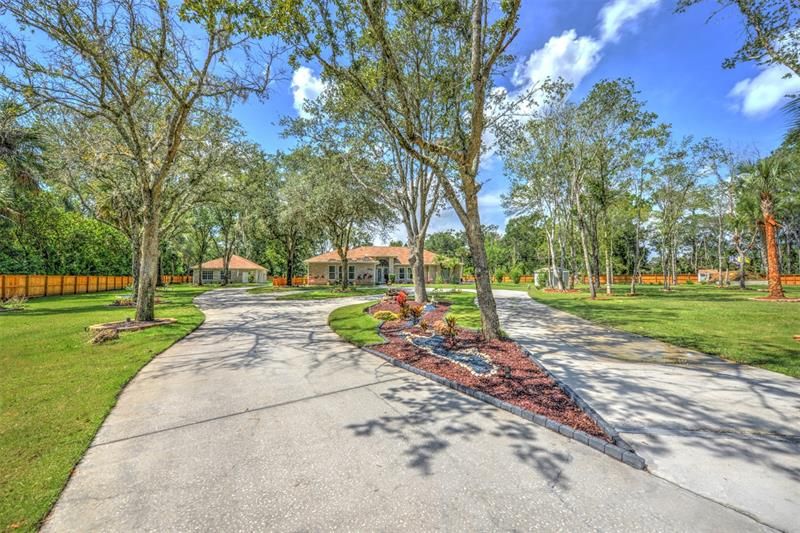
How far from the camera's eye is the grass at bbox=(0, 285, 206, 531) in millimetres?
2570

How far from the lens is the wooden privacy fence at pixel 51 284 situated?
16997 millimetres

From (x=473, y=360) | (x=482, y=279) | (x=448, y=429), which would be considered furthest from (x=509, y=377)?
(x=482, y=279)

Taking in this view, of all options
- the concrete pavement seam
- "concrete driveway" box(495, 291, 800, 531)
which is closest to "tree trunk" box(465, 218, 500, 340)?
"concrete driveway" box(495, 291, 800, 531)

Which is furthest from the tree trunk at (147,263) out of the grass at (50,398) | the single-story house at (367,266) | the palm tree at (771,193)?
the single-story house at (367,266)

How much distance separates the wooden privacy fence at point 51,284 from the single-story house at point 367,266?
17.4 meters

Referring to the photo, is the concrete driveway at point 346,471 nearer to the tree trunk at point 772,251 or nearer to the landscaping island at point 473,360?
the landscaping island at point 473,360

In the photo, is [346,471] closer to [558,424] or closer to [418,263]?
[558,424]

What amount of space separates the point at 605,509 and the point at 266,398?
395 centimetres

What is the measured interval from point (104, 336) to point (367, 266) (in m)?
31.4

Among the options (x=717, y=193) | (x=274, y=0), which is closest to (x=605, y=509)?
(x=274, y=0)

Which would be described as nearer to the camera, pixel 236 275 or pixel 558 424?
pixel 558 424

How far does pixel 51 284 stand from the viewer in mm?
21094

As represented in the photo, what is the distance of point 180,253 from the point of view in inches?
1784

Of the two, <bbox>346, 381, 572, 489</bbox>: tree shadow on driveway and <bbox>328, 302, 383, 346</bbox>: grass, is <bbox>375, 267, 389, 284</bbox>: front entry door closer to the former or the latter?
<bbox>328, 302, 383, 346</bbox>: grass
